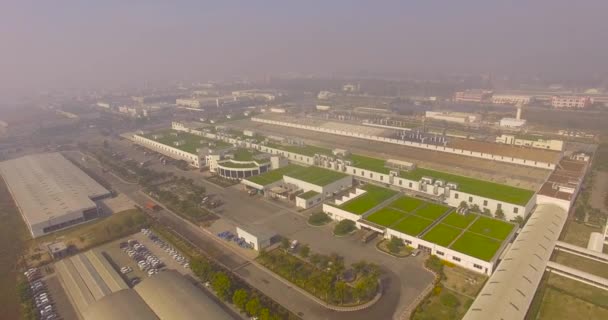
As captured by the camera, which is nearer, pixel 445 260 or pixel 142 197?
pixel 445 260

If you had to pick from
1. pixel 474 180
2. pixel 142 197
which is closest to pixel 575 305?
pixel 474 180

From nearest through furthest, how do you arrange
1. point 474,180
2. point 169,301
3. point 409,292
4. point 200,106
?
1. point 169,301
2. point 409,292
3. point 474,180
4. point 200,106

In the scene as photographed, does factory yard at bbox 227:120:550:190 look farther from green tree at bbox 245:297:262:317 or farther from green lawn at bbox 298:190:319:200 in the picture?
green tree at bbox 245:297:262:317

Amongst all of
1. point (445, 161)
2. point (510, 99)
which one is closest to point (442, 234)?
point (445, 161)

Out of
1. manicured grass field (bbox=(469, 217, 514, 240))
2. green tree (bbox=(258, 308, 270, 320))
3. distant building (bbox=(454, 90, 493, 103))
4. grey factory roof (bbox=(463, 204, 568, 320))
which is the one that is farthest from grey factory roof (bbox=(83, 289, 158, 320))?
distant building (bbox=(454, 90, 493, 103))

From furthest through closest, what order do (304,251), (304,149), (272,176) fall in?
(304,149) → (272,176) → (304,251)

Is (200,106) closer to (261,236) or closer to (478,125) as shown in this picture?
(478,125)

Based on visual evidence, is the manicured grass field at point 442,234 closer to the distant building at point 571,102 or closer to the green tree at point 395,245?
the green tree at point 395,245

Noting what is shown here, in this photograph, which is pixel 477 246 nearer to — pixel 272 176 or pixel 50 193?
pixel 272 176
